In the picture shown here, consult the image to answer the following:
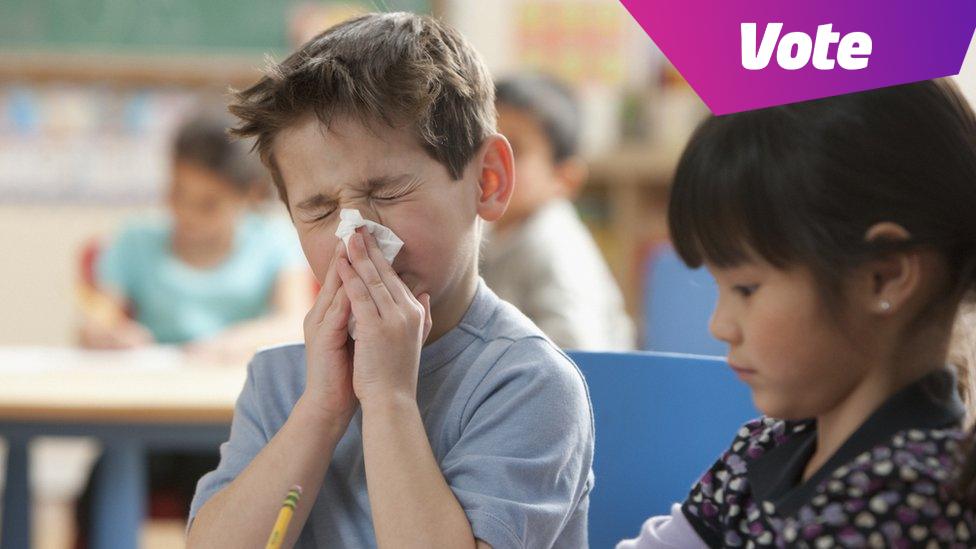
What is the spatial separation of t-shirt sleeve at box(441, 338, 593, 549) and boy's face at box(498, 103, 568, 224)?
1543 mm

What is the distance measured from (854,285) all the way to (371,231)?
1.22ft

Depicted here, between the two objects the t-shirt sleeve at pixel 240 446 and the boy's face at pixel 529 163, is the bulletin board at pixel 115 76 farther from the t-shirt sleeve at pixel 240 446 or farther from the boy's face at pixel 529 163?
the t-shirt sleeve at pixel 240 446

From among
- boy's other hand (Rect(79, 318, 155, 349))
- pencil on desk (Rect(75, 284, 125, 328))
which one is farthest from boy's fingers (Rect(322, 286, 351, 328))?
pencil on desk (Rect(75, 284, 125, 328))

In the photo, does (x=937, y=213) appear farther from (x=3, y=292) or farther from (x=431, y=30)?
(x=3, y=292)

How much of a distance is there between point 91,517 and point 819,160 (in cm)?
196

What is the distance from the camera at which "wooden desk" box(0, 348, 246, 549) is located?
1.94 meters

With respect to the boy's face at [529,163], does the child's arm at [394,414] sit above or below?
below

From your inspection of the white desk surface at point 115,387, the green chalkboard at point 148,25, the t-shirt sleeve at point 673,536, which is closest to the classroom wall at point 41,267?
the green chalkboard at point 148,25

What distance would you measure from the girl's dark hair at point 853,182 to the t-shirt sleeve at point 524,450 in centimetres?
23

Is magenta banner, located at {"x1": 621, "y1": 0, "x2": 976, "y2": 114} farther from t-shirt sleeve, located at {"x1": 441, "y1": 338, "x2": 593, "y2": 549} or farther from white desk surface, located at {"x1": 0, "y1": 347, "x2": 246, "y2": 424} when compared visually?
white desk surface, located at {"x1": 0, "y1": 347, "x2": 246, "y2": 424}

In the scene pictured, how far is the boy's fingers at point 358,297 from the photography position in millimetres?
939

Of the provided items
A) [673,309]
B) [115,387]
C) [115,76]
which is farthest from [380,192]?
[115,76]

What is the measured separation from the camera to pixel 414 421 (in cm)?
93

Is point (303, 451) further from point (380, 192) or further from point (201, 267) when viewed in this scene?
point (201, 267)
